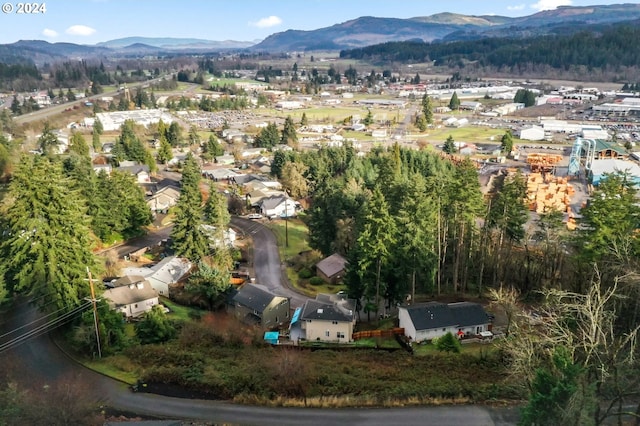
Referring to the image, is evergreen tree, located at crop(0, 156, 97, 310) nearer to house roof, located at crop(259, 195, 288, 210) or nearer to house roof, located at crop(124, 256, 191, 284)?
house roof, located at crop(124, 256, 191, 284)

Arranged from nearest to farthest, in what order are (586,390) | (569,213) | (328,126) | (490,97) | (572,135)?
(586,390) → (569,213) → (572,135) → (328,126) → (490,97)

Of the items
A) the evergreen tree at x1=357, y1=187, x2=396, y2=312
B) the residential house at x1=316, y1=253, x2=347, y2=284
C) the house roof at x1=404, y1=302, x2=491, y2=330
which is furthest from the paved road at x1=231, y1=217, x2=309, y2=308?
the house roof at x1=404, y1=302, x2=491, y2=330

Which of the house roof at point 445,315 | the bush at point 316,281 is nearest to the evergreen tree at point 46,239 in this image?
the bush at point 316,281

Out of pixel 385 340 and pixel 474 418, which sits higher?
pixel 474 418

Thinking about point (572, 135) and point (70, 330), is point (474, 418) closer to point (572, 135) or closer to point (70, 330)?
point (70, 330)

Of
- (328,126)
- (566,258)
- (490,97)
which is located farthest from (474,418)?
(490,97)

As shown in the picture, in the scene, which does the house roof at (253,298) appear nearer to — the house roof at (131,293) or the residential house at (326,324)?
the residential house at (326,324)
